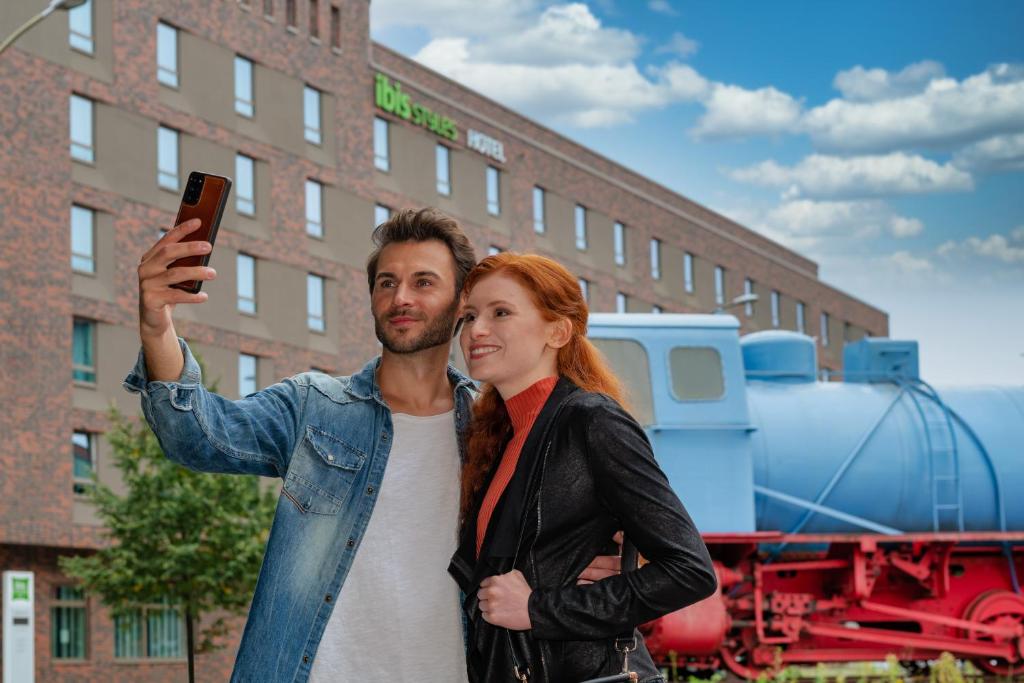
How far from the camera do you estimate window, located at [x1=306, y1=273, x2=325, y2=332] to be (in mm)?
43938

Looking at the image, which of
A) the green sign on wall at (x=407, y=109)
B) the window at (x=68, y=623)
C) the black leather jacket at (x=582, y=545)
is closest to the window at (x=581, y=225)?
the green sign on wall at (x=407, y=109)

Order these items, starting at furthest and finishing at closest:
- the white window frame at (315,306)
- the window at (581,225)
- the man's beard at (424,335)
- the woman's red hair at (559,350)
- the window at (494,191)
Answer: the window at (581,225) < the window at (494,191) < the white window frame at (315,306) < the man's beard at (424,335) < the woman's red hair at (559,350)

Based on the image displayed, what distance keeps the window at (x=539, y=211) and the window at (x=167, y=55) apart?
1795cm

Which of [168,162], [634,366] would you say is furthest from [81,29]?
[634,366]

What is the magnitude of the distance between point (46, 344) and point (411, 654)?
106 ft

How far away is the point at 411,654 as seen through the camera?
4.02 meters

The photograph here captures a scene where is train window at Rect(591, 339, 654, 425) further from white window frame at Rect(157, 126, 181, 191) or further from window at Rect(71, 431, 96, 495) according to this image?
white window frame at Rect(157, 126, 181, 191)

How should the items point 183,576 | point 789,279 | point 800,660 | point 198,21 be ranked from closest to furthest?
point 800,660
point 183,576
point 198,21
point 789,279

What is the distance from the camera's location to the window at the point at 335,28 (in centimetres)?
4606

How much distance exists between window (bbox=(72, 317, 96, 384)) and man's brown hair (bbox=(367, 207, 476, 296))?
1287 inches

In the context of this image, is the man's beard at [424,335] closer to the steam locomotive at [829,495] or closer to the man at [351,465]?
the man at [351,465]

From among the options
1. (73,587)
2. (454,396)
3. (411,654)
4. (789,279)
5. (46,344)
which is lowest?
(73,587)

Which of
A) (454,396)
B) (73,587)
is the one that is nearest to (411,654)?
(454,396)

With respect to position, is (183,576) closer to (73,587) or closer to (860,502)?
(73,587)
